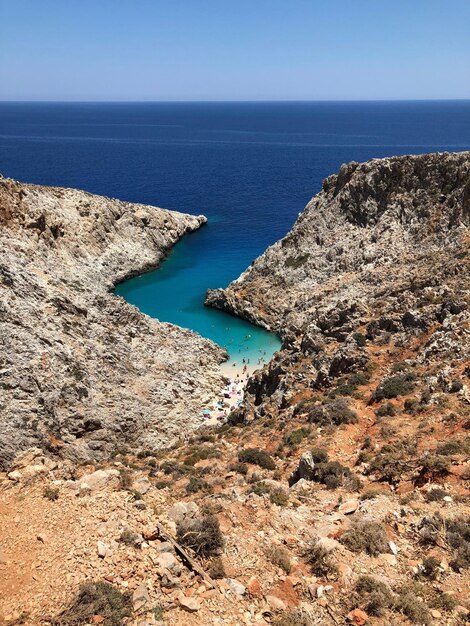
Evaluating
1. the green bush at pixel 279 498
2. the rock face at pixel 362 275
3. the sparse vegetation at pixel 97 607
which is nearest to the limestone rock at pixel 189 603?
the sparse vegetation at pixel 97 607

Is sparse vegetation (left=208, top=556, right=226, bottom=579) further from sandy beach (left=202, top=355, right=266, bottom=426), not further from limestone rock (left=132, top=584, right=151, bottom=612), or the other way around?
sandy beach (left=202, top=355, right=266, bottom=426)

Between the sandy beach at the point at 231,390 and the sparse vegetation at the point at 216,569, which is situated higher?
the sparse vegetation at the point at 216,569

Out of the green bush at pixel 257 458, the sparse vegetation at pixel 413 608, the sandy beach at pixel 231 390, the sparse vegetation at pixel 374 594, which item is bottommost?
the sandy beach at pixel 231 390

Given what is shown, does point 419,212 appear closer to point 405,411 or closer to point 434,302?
point 434,302

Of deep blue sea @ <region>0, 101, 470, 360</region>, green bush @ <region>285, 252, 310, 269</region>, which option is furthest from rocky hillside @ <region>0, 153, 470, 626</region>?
green bush @ <region>285, 252, 310, 269</region>

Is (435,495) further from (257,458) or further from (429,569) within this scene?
(257,458)

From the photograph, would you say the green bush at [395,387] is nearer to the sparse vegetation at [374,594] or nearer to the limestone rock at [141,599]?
the sparse vegetation at [374,594]

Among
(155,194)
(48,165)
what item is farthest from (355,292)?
(48,165)

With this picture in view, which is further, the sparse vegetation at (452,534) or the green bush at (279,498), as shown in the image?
the green bush at (279,498)
